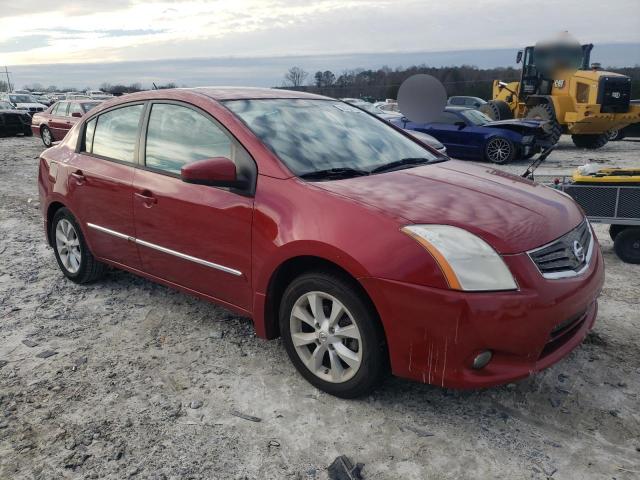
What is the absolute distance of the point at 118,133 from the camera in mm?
4137

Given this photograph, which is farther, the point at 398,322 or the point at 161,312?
the point at 161,312

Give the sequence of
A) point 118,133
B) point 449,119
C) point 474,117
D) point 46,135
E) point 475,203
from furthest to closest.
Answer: point 46,135 < point 474,117 < point 449,119 < point 118,133 < point 475,203

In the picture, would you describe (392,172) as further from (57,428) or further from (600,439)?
(57,428)

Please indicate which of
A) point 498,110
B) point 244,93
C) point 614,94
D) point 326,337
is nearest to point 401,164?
point 244,93

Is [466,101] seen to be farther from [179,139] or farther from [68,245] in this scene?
[179,139]

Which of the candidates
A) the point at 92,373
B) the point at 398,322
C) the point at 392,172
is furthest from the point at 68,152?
the point at 398,322

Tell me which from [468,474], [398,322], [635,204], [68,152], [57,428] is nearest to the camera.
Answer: [468,474]

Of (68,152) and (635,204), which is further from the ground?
(68,152)

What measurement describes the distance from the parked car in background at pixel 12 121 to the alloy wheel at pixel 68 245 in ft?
59.5

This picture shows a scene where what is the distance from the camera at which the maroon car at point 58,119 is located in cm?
1582

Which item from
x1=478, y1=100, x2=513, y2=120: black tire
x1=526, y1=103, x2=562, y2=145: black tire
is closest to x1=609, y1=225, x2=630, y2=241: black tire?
x1=526, y1=103, x2=562, y2=145: black tire

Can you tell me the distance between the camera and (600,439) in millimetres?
2588

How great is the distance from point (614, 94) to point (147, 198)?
1493 centimetres

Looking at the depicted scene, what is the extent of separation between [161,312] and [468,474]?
2.62 m
